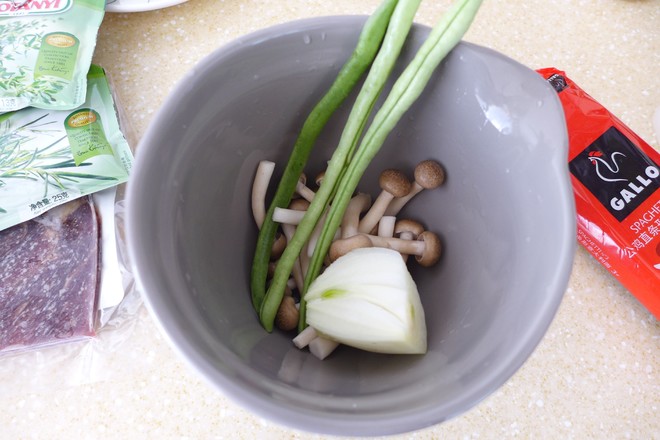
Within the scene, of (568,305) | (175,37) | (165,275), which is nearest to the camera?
(165,275)

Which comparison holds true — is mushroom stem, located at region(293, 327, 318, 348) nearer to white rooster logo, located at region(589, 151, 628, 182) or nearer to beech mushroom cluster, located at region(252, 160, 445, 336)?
beech mushroom cluster, located at region(252, 160, 445, 336)

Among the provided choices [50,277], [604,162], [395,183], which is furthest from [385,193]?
[50,277]

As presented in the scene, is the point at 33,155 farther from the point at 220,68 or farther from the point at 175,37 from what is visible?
the point at 220,68

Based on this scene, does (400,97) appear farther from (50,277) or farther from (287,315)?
(50,277)

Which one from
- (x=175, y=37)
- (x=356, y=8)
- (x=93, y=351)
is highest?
(x=356, y=8)

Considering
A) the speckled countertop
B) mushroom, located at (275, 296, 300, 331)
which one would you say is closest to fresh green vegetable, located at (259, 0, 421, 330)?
mushroom, located at (275, 296, 300, 331)

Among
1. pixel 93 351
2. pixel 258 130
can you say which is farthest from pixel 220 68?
pixel 93 351

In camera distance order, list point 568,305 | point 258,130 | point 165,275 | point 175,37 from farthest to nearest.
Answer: point 175,37, point 568,305, point 258,130, point 165,275
